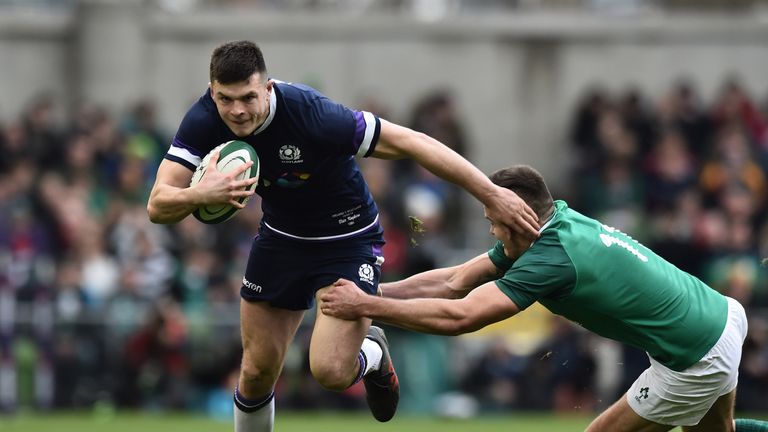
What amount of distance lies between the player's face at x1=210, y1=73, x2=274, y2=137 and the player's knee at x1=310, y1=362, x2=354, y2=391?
1.45 metres

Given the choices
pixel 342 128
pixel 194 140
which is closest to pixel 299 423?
pixel 342 128

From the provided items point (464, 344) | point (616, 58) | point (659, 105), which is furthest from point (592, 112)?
point (464, 344)

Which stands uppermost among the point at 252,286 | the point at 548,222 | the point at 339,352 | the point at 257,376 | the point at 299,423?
the point at 548,222

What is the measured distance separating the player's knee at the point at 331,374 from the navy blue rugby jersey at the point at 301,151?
0.79m

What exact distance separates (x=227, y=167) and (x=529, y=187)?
1.66 metres

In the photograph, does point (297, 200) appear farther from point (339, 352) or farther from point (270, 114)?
point (339, 352)

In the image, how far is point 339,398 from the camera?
50.9 feet

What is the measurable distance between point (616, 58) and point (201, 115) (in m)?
13.0

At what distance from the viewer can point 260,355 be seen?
895cm

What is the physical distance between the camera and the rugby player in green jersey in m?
7.80

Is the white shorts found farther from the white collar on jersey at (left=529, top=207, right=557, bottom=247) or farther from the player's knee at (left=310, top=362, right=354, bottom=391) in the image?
the player's knee at (left=310, top=362, right=354, bottom=391)

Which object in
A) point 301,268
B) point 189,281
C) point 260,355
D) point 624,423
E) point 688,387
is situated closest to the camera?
point 688,387

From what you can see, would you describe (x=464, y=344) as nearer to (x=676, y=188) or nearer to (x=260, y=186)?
(x=676, y=188)

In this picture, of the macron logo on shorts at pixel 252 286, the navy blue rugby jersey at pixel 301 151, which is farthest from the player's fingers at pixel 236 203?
the macron logo on shorts at pixel 252 286
